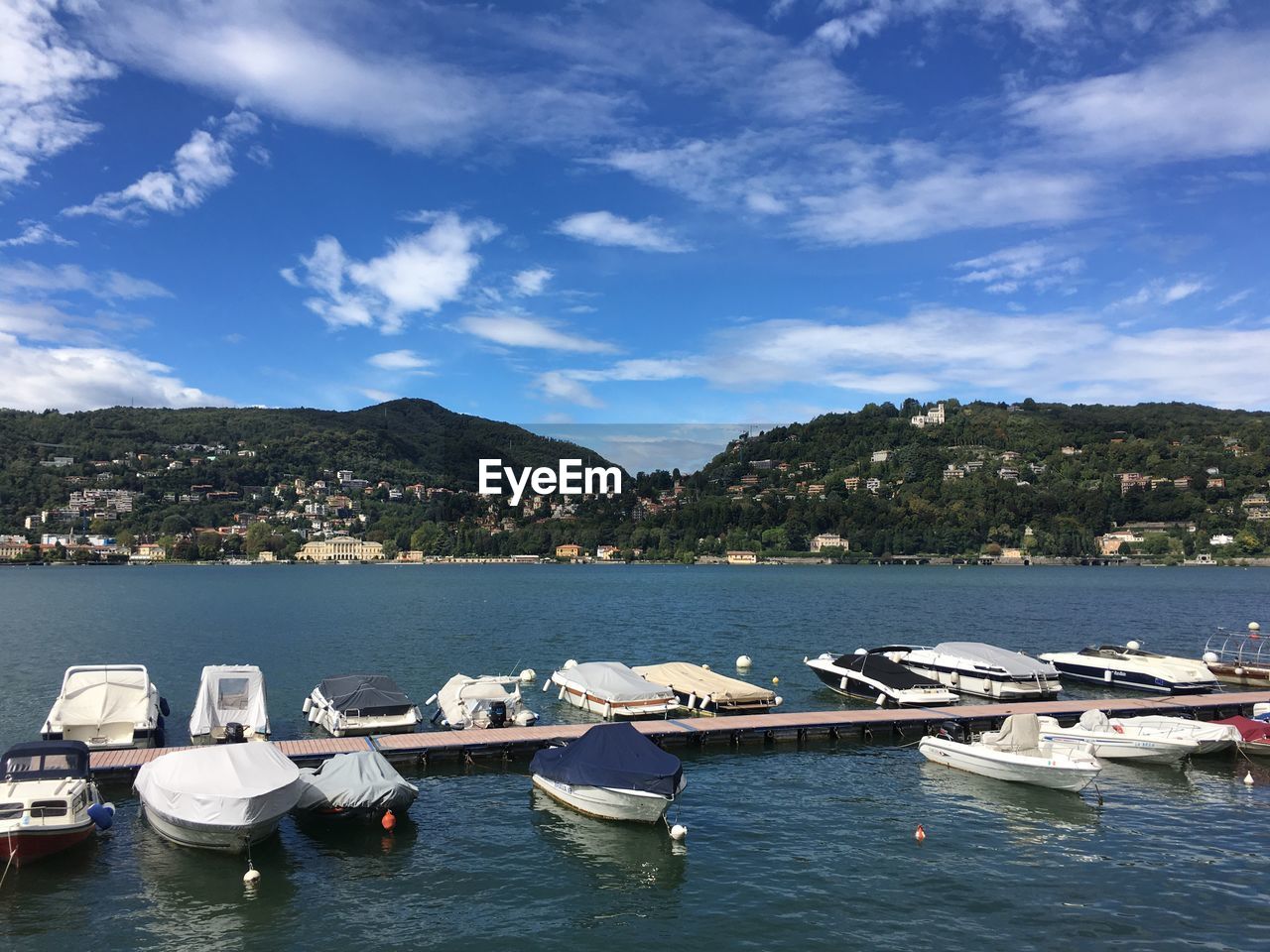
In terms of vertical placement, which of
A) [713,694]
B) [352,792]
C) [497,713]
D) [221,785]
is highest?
[221,785]

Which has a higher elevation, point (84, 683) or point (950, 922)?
point (84, 683)

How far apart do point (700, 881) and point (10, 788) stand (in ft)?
45.5

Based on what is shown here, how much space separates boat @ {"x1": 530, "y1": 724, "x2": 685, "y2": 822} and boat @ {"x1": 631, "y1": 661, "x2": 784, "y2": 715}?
10934 millimetres

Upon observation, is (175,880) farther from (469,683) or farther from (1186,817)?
(1186,817)

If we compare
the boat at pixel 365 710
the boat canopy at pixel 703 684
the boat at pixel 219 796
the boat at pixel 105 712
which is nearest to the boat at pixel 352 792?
the boat at pixel 219 796

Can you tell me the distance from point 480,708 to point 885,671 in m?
17.0

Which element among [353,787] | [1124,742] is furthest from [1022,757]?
[353,787]

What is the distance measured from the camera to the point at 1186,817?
21125 mm

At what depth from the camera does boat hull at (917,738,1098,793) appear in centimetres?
2258

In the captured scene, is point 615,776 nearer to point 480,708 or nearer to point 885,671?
point 480,708

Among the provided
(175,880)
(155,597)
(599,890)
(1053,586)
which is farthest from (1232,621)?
(155,597)

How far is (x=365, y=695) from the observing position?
93.1 feet

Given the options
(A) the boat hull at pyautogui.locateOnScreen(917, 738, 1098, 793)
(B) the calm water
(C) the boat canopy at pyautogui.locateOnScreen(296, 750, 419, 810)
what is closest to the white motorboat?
(B) the calm water

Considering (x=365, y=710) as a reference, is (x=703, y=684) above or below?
below
